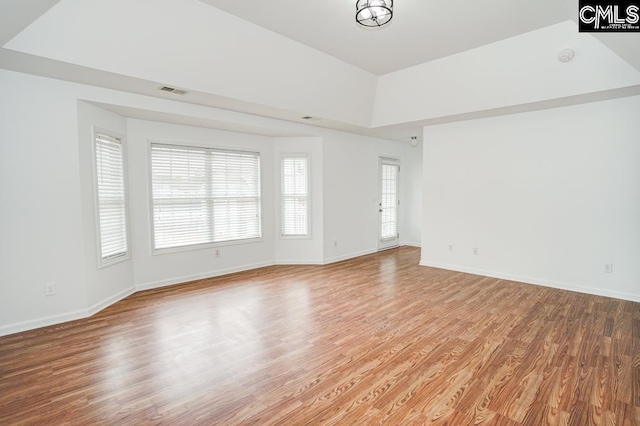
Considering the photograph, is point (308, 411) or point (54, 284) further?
point (54, 284)

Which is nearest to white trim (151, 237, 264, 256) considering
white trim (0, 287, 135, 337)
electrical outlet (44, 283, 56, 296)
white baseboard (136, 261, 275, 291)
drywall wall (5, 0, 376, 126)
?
white baseboard (136, 261, 275, 291)

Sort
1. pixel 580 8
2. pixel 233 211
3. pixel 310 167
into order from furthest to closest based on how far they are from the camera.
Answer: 1. pixel 310 167
2. pixel 233 211
3. pixel 580 8

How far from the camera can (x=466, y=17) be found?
10.8ft

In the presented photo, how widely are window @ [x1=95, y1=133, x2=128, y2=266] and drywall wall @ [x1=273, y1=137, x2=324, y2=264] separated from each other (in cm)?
252

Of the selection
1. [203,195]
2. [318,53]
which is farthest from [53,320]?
[318,53]

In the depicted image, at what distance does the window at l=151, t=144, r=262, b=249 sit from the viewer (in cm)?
466

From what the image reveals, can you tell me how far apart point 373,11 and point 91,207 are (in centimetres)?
367

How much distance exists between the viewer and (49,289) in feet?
10.9

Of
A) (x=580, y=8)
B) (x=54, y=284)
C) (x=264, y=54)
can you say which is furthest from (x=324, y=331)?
(x=580, y=8)

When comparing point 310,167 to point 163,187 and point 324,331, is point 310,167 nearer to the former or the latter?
point 163,187

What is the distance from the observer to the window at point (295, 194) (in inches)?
233

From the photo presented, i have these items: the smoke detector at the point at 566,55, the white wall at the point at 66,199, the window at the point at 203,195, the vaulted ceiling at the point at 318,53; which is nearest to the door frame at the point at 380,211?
the vaulted ceiling at the point at 318,53

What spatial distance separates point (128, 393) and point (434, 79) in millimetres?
5008

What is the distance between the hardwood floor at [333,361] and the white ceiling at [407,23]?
3.24m
